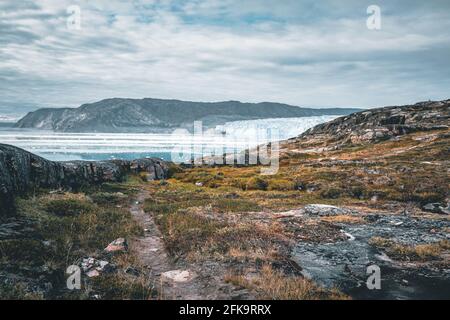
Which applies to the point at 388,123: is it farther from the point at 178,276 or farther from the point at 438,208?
the point at 178,276

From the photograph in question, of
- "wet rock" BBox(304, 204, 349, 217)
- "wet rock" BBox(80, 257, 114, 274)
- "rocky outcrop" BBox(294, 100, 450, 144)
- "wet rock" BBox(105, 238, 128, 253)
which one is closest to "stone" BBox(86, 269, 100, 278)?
"wet rock" BBox(80, 257, 114, 274)

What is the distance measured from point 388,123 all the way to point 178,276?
4273 inches

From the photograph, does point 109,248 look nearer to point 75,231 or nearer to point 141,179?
point 75,231

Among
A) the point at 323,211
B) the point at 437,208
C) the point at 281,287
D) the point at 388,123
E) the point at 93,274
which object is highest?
the point at 388,123

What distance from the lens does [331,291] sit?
11.4 metres

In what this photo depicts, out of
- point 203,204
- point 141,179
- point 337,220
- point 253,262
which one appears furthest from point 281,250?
point 141,179

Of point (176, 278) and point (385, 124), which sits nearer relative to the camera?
point (176, 278)

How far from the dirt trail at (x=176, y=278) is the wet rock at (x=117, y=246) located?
528 mm

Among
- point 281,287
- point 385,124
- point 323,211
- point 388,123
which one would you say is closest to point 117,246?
point 281,287

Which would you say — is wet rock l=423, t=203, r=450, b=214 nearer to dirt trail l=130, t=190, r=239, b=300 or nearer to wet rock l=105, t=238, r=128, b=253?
dirt trail l=130, t=190, r=239, b=300

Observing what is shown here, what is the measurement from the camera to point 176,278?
42.2 ft

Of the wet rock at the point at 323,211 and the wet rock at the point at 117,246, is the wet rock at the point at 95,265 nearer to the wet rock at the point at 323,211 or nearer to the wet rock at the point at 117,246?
the wet rock at the point at 117,246

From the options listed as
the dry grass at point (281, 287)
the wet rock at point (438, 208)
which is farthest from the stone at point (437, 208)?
the dry grass at point (281, 287)
